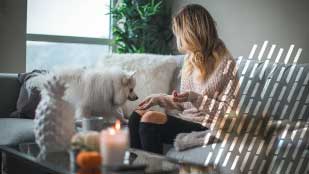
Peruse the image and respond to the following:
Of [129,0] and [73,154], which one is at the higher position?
[129,0]

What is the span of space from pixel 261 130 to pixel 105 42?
8.48 ft

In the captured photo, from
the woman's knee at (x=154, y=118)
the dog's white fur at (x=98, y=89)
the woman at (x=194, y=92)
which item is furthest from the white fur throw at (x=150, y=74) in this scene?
the woman's knee at (x=154, y=118)

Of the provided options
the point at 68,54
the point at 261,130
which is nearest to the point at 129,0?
the point at 68,54

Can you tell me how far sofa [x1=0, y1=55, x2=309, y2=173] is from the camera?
2547mm

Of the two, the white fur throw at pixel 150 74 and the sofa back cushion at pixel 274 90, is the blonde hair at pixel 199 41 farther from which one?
the white fur throw at pixel 150 74

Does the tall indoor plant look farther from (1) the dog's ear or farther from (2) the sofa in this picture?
(2) the sofa

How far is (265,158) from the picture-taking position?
257cm

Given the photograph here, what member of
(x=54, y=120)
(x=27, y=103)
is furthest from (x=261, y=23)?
(x=54, y=120)

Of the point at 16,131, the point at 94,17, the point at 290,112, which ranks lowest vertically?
the point at 16,131

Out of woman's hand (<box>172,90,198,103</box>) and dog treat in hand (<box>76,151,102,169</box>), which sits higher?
woman's hand (<box>172,90,198,103</box>)

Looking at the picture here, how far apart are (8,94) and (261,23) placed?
1.78 metres

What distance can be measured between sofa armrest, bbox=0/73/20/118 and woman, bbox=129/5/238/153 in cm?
104

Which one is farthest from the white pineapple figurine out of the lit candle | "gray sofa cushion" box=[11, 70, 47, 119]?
"gray sofa cushion" box=[11, 70, 47, 119]

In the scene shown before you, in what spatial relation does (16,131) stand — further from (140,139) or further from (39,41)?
(39,41)
